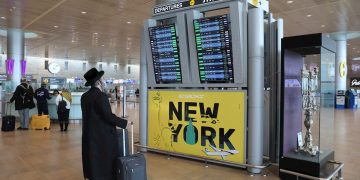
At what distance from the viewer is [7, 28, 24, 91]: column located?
639 inches

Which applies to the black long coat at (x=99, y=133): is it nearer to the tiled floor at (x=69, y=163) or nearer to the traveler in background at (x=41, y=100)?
the tiled floor at (x=69, y=163)

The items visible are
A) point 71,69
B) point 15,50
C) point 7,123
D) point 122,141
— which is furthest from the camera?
point 71,69

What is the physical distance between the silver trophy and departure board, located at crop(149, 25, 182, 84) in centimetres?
219

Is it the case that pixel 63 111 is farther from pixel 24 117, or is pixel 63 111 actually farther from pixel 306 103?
pixel 306 103

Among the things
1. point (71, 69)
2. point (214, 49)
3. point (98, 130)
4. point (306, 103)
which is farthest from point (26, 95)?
point (71, 69)

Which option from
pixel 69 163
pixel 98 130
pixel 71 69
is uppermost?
pixel 71 69

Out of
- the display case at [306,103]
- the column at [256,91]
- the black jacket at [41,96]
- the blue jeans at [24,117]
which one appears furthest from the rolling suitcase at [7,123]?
the display case at [306,103]

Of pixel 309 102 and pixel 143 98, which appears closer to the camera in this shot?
pixel 309 102

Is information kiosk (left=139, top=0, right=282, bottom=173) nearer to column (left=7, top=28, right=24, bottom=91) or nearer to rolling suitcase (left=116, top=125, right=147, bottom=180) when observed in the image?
rolling suitcase (left=116, top=125, right=147, bottom=180)

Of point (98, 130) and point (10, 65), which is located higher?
point (10, 65)

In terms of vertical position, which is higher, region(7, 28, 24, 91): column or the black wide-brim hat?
region(7, 28, 24, 91): column

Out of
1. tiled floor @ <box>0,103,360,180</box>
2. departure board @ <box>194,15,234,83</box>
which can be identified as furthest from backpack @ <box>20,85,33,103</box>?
departure board @ <box>194,15,234,83</box>

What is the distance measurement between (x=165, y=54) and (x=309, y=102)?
8.83 ft

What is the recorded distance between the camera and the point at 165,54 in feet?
18.5
